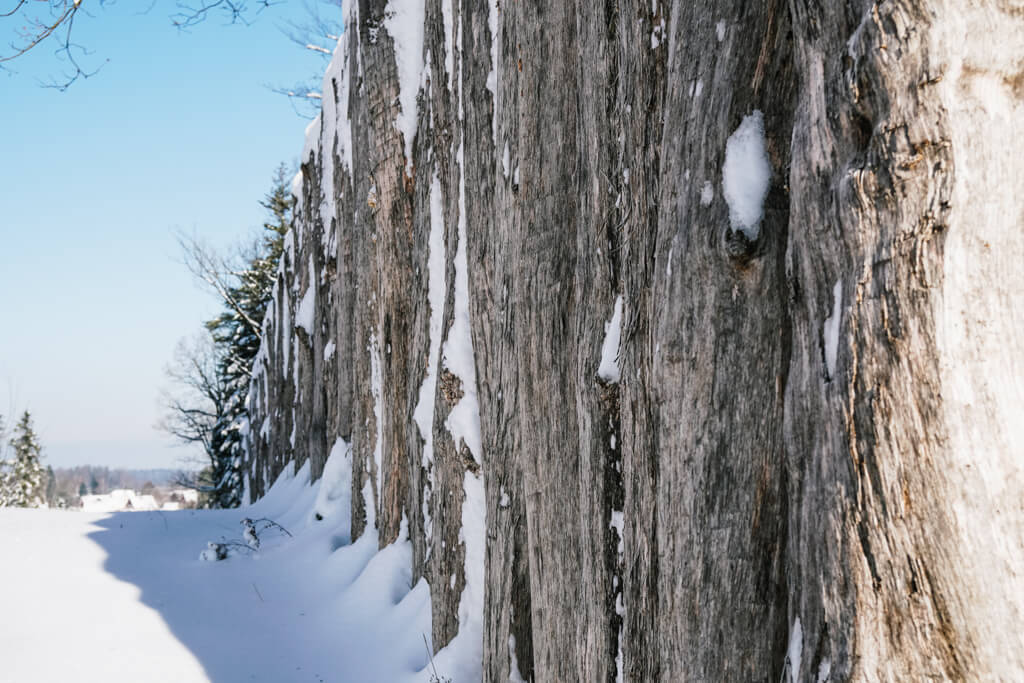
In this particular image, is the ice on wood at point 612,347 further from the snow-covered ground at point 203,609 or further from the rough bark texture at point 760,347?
the snow-covered ground at point 203,609

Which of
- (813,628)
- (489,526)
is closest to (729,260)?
(813,628)

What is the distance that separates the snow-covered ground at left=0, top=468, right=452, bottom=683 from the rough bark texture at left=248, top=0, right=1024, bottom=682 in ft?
5.73

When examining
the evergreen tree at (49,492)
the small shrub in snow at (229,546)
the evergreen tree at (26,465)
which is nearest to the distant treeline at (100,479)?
the evergreen tree at (49,492)

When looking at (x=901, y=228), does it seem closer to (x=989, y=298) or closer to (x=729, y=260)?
(x=989, y=298)

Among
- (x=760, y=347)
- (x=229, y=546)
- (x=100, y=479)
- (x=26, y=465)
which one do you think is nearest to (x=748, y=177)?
(x=760, y=347)

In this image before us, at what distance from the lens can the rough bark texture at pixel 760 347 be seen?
1.40 m

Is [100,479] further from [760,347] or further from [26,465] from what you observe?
[760,347]

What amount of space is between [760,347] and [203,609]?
17.6 feet

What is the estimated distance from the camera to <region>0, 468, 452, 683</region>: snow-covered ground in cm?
457

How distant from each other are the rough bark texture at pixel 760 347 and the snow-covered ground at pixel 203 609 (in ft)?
5.73

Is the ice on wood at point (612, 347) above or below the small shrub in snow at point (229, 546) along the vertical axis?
above

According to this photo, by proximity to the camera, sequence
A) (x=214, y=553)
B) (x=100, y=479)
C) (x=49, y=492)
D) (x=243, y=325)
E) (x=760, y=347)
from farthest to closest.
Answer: (x=100, y=479) → (x=49, y=492) → (x=243, y=325) → (x=214, y=553) → (x=760, y=347)

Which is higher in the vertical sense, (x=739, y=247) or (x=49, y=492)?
(x=739, y=247)

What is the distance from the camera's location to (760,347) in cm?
181
